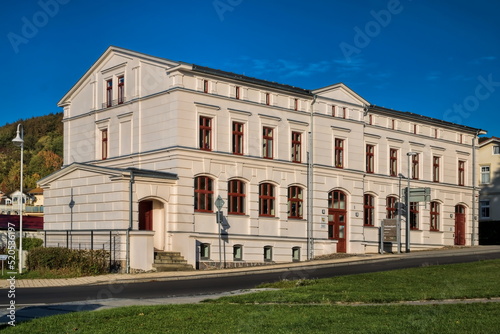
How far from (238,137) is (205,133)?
7.59ft

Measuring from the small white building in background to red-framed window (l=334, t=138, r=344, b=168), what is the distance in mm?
87

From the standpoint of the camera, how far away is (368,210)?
1774 inches

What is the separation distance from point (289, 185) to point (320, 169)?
2.74m

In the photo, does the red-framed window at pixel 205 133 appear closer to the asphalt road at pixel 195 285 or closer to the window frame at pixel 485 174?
the asphalt road at pixel 195 285

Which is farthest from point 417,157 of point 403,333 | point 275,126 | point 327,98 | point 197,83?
point 403,333

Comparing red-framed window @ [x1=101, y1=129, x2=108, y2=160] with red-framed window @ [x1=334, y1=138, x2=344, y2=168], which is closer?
red-framed window @ [x1=101, y1=129, x2=108, y2=160]

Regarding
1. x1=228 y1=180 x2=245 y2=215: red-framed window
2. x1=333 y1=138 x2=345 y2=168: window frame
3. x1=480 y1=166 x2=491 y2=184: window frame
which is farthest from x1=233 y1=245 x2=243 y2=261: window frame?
x1=480 y1=166 x2=491 y2=184: window frame

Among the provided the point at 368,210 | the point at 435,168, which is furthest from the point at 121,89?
the point at 435,168

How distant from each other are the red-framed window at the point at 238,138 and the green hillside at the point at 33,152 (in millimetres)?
69915

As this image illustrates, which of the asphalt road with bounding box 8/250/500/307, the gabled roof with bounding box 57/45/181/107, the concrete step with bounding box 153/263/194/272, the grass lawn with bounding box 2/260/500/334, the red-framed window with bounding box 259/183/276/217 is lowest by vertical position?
the concrete step with bounding box 153/263/194/272

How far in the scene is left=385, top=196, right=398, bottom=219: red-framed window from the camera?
152 ft

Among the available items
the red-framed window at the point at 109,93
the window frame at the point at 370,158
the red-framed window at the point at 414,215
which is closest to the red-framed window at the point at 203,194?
the red-framed window at the point at 109,93

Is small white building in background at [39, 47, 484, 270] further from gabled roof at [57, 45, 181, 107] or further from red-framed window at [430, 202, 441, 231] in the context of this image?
red-framed window at [430, 202, 441, 231]

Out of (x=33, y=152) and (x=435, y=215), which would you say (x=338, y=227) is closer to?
(x=435, y=215)
